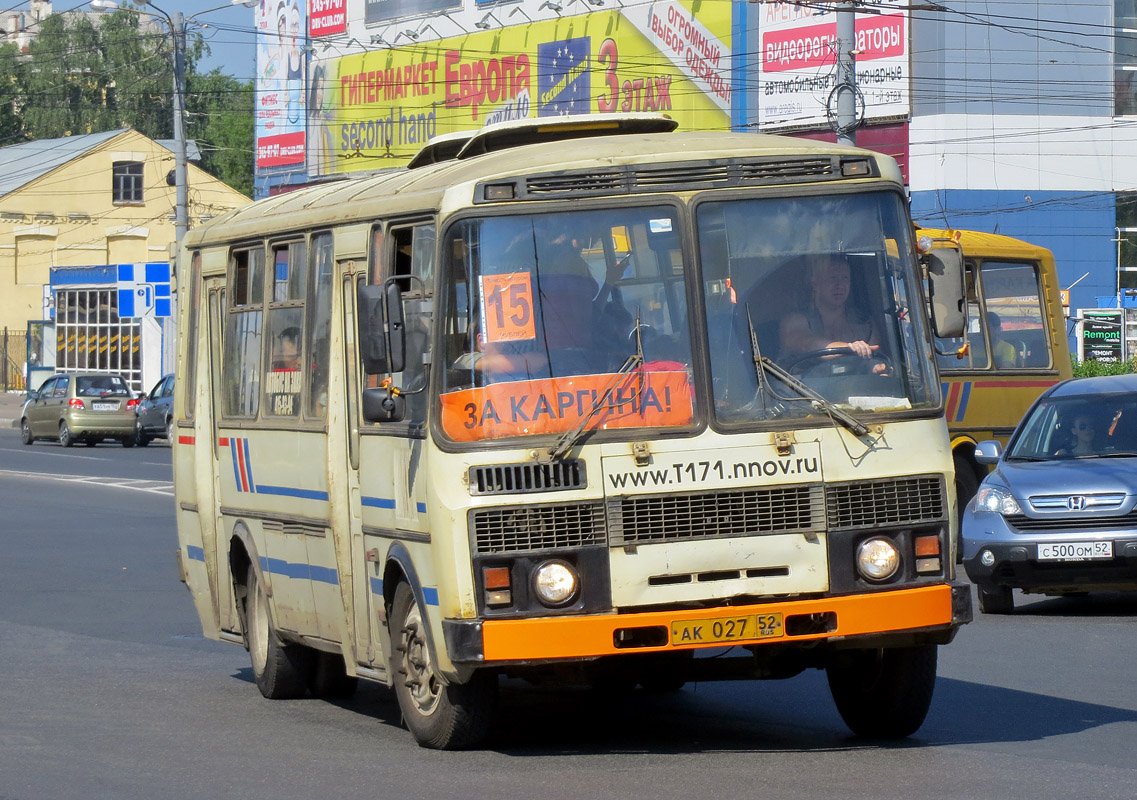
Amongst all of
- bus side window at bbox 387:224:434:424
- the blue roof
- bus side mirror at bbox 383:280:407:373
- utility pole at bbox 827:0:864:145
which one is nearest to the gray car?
bus side window at bbox 387:224:434:424

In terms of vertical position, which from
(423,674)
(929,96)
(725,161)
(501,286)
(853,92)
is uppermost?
(929,96)

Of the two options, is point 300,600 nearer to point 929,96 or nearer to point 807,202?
point 807,202

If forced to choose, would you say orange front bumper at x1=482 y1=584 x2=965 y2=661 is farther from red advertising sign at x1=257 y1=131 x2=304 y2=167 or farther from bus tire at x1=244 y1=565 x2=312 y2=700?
red advertising sign at x1=257 y1=131 x2=304 y2=167

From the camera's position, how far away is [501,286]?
25.5 feet

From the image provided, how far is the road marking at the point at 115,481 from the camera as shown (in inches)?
1089

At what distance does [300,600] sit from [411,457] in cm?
198

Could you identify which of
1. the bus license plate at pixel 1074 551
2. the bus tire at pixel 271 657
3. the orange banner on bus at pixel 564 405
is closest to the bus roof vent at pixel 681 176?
the orange banner on bus at pixel 564 405

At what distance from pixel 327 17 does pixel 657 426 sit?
217ft

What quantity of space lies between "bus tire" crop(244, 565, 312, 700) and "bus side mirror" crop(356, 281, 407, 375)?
9.40 ft

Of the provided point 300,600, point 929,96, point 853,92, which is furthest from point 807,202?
point 929,96

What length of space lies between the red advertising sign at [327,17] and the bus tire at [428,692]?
64.5 m

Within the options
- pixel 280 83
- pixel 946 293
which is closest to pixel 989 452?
pixel 946 293

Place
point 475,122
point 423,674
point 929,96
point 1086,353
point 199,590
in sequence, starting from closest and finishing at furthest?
point 423,674
point 199,590
point 1086,353
point 929,96
point 475,122

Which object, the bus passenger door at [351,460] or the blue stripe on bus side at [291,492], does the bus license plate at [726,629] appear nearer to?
the bus passenger door at [351,460]
